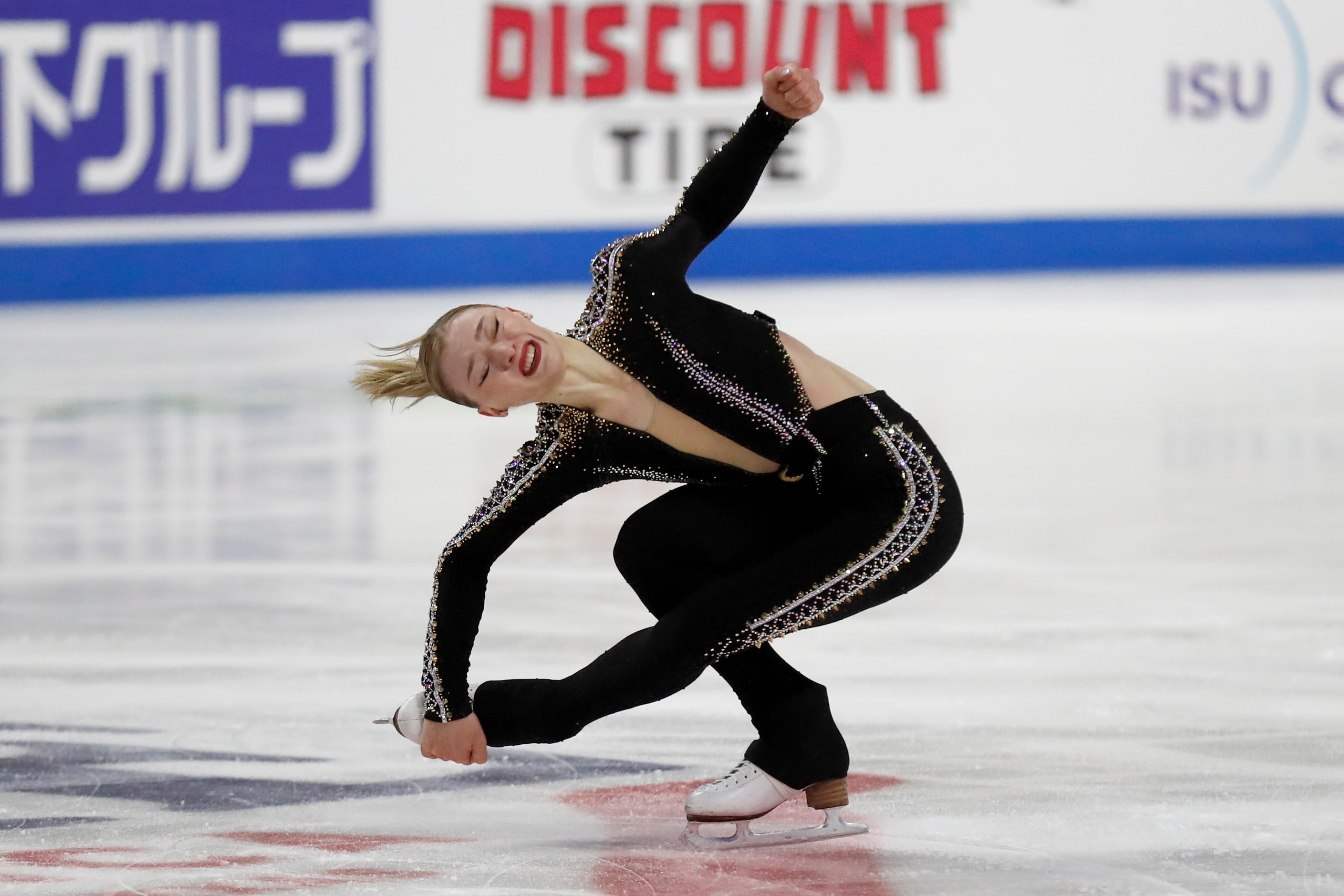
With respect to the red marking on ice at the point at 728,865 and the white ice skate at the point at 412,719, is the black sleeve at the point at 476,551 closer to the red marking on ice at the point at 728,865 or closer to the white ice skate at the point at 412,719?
the white ice skate at the point at 412,719

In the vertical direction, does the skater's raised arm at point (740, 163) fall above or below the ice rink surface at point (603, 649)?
above

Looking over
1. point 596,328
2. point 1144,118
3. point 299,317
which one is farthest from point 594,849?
point 1144,118

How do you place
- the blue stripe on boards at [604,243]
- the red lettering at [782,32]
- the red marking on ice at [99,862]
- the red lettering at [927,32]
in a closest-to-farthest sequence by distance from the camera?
the red marking on ice at [99,862], the blue stripe on boards at [604,243], the red lettering at [782,32], the red lettering at [927,32]

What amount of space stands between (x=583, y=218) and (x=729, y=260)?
830 millimetres

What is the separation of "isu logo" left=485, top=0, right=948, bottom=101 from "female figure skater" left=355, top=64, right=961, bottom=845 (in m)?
8.02

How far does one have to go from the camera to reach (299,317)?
860 centimetres

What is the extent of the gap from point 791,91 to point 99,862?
3.75ft

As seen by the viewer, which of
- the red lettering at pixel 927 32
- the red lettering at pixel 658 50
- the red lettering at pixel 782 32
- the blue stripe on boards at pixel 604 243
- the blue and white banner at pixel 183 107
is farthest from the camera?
the red lettering at pixel 927 32

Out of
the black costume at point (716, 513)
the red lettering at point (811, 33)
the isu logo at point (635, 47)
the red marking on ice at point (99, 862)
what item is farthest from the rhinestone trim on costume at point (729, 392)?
the red lettering at point (811, 33)

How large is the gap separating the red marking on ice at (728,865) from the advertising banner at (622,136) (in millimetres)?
7772

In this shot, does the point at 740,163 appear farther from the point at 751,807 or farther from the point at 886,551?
the point at 751,807

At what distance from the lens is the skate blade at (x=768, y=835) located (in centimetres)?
212

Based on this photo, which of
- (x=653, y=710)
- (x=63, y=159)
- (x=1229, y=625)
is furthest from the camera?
(x=63, y=159)

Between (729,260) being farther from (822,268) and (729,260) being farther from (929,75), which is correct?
(929,75)
